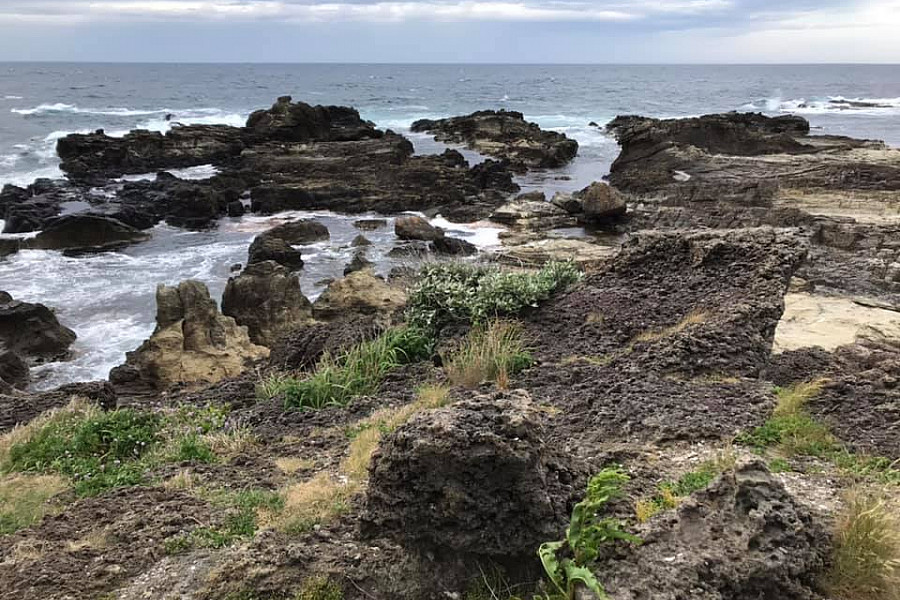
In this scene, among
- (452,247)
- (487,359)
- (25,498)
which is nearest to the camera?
(25,498)

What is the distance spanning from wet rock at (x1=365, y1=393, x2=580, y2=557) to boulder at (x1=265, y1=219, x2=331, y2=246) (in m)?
22.2

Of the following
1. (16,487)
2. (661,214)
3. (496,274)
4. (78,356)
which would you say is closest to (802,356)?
(496,274)

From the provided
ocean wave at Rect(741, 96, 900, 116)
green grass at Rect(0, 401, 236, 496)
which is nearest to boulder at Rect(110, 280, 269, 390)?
green grass at Rect(0, 401, 236, 496)

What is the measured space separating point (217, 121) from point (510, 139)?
98.1 feet

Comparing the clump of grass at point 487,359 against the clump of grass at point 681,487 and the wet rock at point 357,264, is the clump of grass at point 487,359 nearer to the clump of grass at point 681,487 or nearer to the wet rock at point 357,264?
the clump of grass at point 681,487

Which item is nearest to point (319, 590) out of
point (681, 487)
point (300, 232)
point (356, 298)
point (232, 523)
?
point (232, 523)

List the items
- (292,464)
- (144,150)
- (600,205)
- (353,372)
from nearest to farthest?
1. (292,464)
2. (353,372)
3. (600,205)
4. (144,150)

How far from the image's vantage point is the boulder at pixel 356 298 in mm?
15812

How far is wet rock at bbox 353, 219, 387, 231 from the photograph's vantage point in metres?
28.2

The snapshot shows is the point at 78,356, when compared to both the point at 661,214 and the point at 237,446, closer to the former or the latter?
the point at 237,446

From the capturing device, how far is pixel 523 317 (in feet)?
29.9

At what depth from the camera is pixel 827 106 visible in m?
84.7

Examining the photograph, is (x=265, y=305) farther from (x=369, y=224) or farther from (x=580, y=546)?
(x=580, y=546)

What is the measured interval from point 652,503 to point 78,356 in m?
14.8
